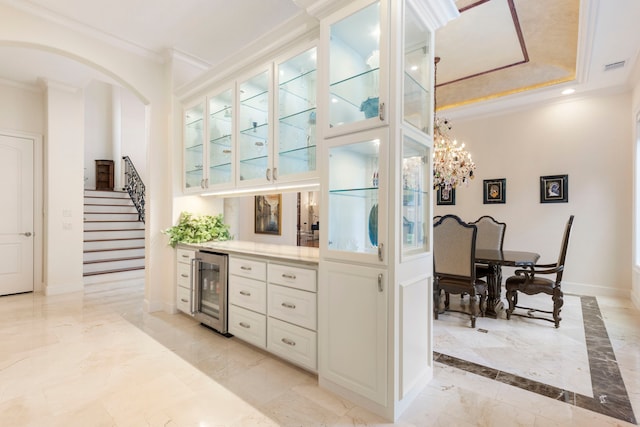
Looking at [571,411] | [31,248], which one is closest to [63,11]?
[31,248]

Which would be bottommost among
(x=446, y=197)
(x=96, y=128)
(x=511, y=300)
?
(x=511, y=300)

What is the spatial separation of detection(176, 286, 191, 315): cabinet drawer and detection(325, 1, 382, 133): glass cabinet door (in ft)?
8.64

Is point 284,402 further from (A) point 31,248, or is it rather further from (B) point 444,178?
(A) point 31,248

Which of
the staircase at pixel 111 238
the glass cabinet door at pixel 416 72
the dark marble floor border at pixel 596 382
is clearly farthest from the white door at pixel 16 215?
the dark marble floor border at pixel 596 382

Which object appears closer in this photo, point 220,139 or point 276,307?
point 276,307

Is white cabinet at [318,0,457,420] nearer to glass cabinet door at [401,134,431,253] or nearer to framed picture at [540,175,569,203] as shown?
glass cabinet door at [401,134,431,253]

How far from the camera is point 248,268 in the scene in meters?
2.84

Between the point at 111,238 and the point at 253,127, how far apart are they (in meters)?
5.56

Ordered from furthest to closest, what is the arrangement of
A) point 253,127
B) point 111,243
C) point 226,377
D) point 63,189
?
1. point 111,243
2. point 63,189
3. point 253,127
4. point 226,377

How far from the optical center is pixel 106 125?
9617 mm

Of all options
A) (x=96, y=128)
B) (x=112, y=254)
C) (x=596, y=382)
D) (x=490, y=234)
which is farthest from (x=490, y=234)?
(x=96, y=128)

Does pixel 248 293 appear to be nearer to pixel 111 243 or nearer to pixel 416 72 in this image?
pixel 416 72

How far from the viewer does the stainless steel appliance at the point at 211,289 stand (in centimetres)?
307

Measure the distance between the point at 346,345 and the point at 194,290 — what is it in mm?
2079
